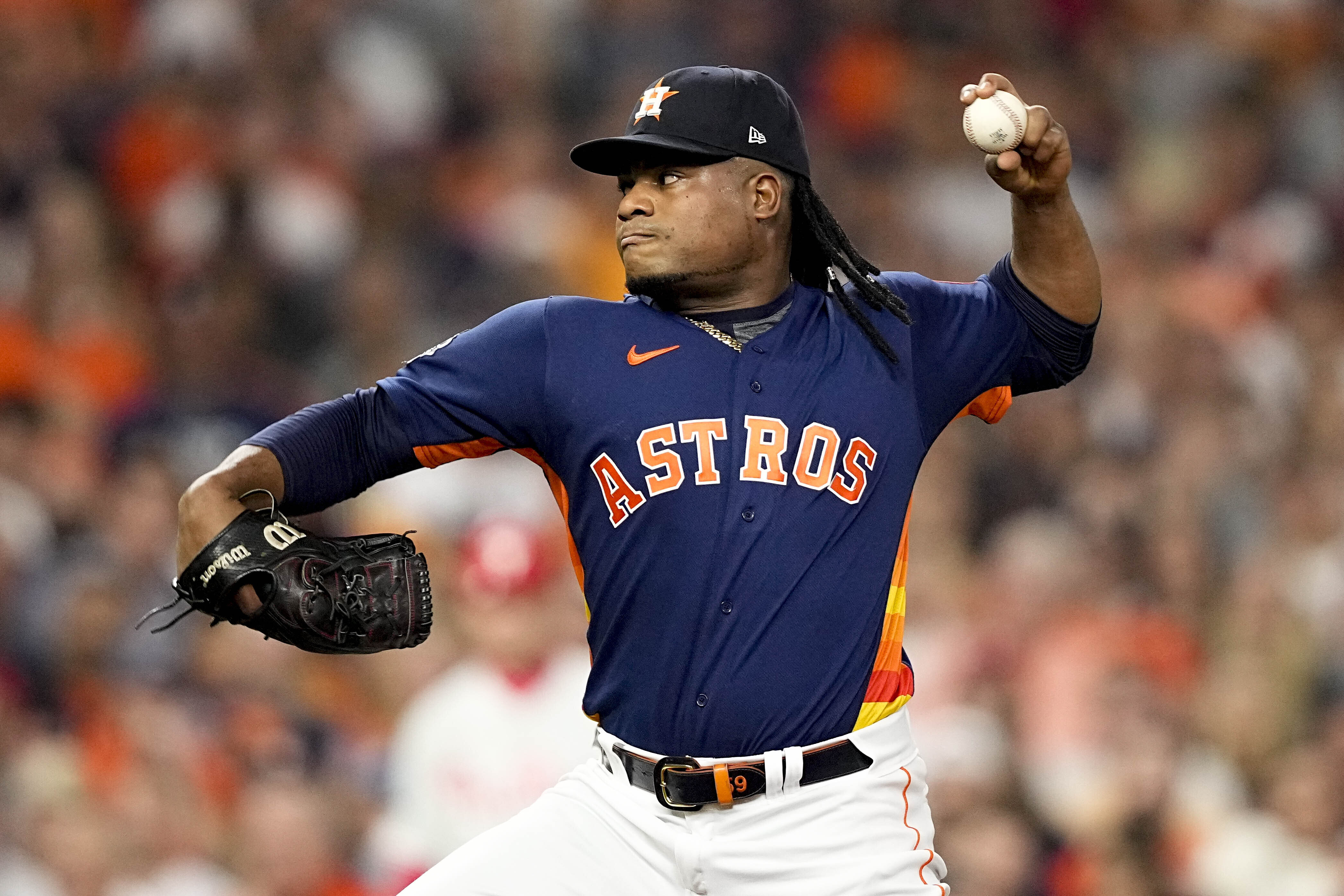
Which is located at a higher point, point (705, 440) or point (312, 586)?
point (705, 440)

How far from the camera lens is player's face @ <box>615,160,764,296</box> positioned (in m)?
3.16

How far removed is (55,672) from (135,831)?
2.60ft

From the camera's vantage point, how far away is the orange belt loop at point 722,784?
9.62 ft

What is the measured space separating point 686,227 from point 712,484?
20.3 inches

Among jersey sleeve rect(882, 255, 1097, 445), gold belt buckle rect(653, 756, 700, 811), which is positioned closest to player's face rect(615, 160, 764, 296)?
jersey sleeve rect(882, 255, 1097, 445)

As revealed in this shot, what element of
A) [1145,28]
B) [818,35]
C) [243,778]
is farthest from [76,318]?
[1145,28]

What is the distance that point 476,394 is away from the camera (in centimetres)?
311

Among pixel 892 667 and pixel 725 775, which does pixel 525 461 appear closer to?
pixel 892 667

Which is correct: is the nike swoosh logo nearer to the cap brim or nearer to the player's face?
the player's face

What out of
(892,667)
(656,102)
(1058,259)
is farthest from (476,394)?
(1058,259)

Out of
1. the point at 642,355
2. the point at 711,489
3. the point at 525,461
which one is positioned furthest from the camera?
the point at 525,461

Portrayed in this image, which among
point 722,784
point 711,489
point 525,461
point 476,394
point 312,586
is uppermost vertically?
point 476,394

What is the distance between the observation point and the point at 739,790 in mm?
2943

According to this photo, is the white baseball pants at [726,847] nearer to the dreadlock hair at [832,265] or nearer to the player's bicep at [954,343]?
the player's bicep at [954,343]
